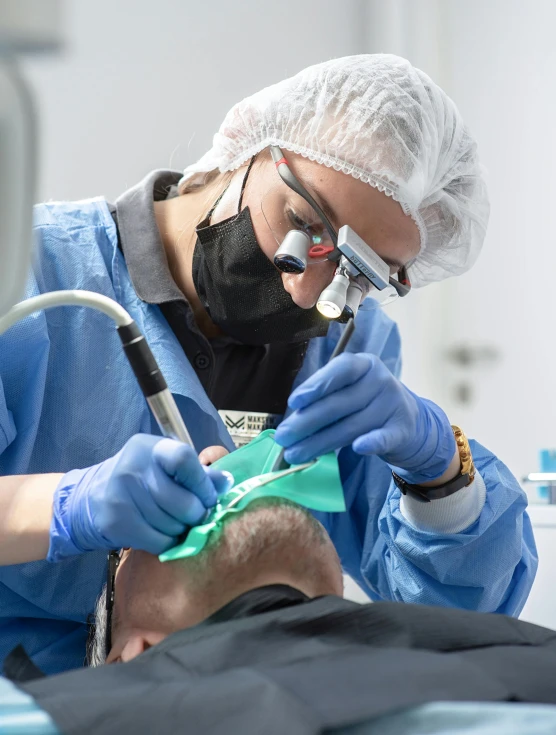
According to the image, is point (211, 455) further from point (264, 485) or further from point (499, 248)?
point (499, 248)

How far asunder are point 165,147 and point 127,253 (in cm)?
88

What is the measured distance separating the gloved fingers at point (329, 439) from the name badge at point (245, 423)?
0.46m

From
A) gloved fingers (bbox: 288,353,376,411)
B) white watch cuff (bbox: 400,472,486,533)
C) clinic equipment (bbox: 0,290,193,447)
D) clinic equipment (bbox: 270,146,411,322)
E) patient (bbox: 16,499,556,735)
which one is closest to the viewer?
patient (bbox: 16,499,556,735)

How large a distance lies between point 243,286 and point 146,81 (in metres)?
1.08

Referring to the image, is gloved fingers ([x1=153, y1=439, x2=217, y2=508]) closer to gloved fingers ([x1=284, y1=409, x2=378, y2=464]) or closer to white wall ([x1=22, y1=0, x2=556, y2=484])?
gloved fingers ([x1=284, y1=409, x2=378, y2=464])

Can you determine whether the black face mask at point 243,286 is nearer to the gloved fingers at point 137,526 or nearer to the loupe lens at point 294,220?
the loupe lens at point 294,220

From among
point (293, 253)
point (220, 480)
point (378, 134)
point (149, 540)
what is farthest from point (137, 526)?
point (378, 134)

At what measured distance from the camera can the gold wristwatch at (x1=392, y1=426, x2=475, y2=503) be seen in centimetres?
154

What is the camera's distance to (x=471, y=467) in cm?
159

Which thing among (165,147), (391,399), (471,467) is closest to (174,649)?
(391,399)

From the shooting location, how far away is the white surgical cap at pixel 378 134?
1.53m

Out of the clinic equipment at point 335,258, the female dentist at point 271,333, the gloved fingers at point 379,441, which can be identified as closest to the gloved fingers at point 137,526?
the female dentist at point 271,333

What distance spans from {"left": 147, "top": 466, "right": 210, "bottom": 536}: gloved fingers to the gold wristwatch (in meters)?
0.54

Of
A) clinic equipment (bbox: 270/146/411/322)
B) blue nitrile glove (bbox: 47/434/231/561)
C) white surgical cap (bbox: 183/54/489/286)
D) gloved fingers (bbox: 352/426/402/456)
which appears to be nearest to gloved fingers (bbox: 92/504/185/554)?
blue nitrile glove (bbox: 47/434/231/561)
